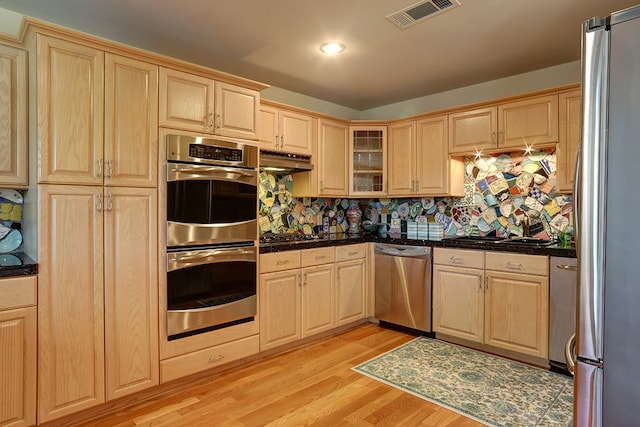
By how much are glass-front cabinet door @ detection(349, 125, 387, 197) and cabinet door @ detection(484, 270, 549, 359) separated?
5.05 ft

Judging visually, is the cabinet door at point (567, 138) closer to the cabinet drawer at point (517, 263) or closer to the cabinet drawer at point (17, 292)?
the cabinet drawer at point (517, 263)

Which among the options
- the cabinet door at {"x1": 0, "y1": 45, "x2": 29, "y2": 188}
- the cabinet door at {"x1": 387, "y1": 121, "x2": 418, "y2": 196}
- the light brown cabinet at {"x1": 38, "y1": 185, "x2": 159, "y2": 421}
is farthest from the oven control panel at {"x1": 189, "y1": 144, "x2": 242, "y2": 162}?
the cabinet door at {"x1": 387, "y1": 121, "x2": 418, "y2": 196}

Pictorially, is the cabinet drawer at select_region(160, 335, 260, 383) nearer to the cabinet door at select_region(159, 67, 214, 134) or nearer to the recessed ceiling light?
the cabinet door at select_region(159, 67, 214, 134)

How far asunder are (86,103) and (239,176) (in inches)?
41.3

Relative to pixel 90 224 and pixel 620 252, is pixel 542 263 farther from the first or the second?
pixel 90 224

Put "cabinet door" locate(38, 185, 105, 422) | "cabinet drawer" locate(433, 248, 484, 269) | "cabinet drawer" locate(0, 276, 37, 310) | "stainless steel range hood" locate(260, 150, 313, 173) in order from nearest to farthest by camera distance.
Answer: "cabinet drawer" locate(0, 276, 37, 310) → "cabinet door" locate(38, 185, 105, 422) → "cabinet drawer" locate(433, 248, 484, 269) → "stainless steel range hood" locate(260, 150, 313, 173)

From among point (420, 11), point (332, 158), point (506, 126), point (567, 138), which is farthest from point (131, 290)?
point (567, 138)

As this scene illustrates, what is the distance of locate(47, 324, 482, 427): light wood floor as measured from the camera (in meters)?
2.21

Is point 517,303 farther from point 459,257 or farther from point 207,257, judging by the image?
point 207,257

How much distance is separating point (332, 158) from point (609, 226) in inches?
125

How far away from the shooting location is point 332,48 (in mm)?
2938

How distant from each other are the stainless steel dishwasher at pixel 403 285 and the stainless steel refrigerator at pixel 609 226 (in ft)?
8.48

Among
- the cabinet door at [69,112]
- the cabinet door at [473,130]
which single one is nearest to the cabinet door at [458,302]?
the cabinet door at [473,130]

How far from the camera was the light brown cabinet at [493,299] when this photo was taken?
9.65ft
